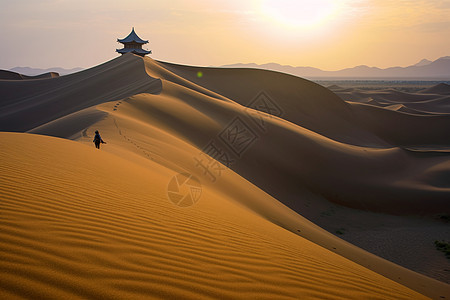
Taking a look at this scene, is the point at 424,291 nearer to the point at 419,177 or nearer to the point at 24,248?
the point at 24,248

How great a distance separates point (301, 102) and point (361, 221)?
30334mm

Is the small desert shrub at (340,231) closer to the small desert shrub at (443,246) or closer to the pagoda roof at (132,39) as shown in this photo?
the small desert shrub at (443,246)

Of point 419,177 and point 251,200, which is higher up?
point 419,177

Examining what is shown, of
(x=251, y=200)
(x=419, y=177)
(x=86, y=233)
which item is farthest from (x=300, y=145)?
(x=86, y=233)

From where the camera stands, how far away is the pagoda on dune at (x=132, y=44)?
44.2 metres

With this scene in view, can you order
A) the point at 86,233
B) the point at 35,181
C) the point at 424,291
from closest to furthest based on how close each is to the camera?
the point at 86,233
the point at 35,181
the point at 424,291

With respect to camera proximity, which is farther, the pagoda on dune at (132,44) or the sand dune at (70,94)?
the pagoda on dune at (132,44)

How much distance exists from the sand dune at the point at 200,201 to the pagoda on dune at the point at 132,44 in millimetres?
17310

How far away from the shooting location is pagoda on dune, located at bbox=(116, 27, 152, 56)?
1740 inches

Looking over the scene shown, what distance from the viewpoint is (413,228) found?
41.0 feet

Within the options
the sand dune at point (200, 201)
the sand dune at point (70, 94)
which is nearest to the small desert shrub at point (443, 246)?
the sand dune at point (200, 201)

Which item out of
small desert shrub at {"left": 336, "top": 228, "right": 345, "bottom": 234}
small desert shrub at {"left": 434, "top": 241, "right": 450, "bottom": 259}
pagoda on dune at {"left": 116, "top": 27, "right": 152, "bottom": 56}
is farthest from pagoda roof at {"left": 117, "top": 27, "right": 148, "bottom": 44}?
small desert shrub at {"left": 434, "top": 241, "right": 450, "bottom": 259}

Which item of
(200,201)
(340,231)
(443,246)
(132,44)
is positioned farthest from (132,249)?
(132,44)

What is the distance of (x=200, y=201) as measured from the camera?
639cm
